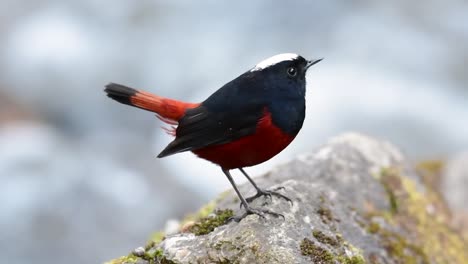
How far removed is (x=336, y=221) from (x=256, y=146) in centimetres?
83


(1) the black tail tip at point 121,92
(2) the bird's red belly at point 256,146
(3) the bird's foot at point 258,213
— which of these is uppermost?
(1) the black tail tip at point 121,92

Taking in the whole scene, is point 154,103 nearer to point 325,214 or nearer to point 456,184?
point 325,214

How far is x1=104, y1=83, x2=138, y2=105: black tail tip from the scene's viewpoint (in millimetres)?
4495

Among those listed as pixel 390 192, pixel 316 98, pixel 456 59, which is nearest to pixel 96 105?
pixel 316 98

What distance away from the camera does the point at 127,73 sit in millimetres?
14859

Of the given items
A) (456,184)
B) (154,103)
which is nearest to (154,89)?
(456,184)

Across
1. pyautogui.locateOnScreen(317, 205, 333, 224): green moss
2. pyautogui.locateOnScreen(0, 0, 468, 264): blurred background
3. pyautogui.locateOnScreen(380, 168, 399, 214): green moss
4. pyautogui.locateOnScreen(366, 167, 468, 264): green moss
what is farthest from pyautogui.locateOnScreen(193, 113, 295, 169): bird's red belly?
pyautogui.locateOnScreen(0, 0, 468, 264): blurred background

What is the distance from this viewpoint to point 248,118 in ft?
13.4

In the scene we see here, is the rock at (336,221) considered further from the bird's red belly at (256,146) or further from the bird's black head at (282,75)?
the bird's black head at (282,75)

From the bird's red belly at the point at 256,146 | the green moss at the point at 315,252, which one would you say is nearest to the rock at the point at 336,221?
the green moss at the point at 315,252

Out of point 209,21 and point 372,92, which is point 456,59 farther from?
point 209,21

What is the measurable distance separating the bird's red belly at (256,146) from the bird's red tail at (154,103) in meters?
0.40

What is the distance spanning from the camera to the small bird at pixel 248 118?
4043mm

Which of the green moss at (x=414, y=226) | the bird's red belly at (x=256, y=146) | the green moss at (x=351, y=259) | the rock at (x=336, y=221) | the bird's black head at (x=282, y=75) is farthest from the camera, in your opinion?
the green moss at (x=414, y=226)
